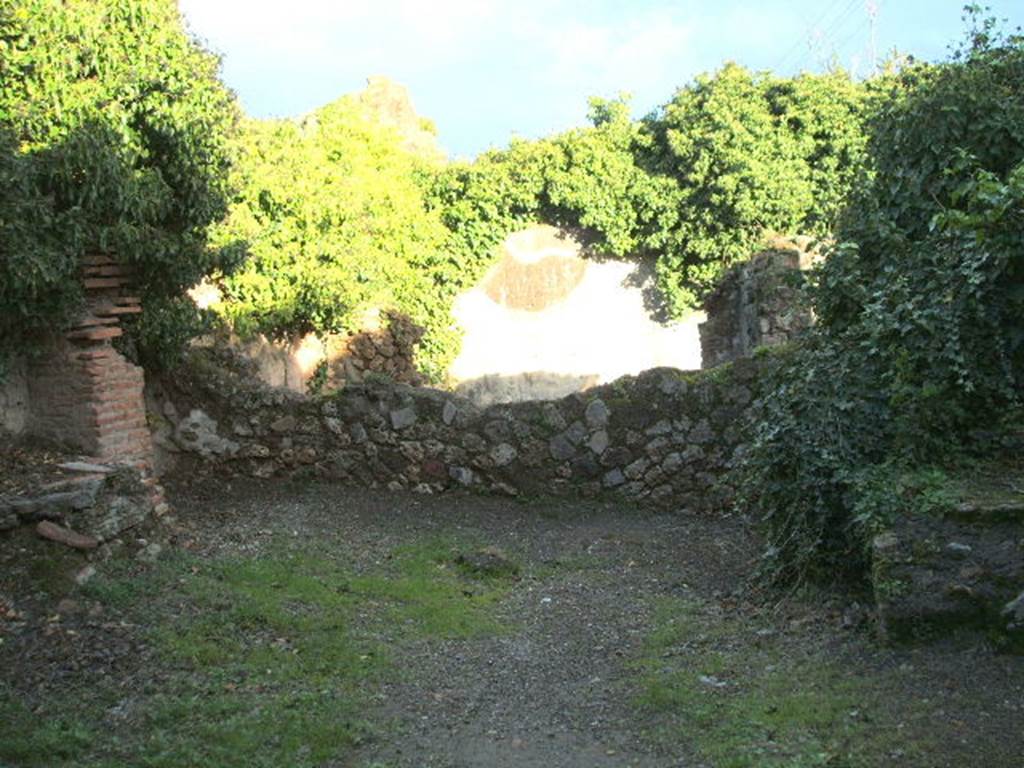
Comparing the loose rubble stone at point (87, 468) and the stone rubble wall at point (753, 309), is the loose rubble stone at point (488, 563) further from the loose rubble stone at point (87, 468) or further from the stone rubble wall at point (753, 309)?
the stone rubble wall at point (753, 309)

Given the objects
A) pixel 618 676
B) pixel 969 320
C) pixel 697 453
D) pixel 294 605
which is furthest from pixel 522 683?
pixel 697 453

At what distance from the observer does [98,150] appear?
7.43 m

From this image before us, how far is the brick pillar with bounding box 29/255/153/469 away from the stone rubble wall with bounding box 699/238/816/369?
689cm

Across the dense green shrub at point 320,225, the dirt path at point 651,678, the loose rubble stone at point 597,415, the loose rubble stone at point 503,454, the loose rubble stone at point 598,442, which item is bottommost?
the dirt path at point 651,678

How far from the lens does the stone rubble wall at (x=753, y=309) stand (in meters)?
12.7

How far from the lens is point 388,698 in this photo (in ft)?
17.1

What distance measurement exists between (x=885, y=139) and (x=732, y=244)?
9874 mm

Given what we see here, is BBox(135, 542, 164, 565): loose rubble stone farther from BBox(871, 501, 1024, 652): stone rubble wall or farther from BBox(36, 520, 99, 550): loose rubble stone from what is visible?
BBox(871, 501, 1024, 652): stone rubble wall

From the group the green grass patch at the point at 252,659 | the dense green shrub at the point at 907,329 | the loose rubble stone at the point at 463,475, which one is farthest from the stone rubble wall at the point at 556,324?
the dense green shrub at the point at 907,329

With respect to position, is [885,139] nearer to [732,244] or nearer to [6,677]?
[6,677]

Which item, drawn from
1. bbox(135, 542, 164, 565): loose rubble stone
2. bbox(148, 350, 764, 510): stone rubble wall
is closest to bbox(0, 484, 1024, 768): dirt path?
bbox(135, 542, 164, 565): loose rubble stone

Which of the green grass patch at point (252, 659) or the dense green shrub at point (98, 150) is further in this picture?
the dense green shrub at point (98, 150)

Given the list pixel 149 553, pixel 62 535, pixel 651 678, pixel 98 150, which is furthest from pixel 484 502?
pixel 98 150

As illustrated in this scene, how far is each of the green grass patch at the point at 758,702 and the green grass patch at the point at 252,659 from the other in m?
1.37
